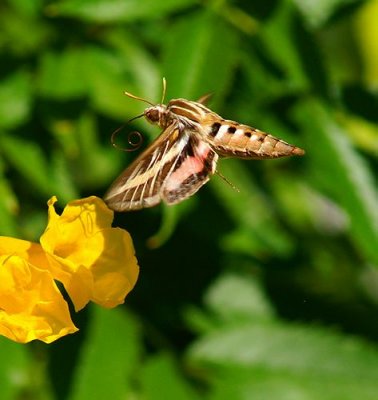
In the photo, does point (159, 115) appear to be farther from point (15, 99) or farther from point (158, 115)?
point (15, 99)

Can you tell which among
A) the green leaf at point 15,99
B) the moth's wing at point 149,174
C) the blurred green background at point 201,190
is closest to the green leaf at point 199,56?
the blurred green background at point 201,190

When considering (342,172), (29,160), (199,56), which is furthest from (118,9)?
(342,172)

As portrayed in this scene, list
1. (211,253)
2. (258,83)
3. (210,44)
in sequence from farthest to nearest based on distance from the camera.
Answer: (211,253) < (258,83) < (210,44)

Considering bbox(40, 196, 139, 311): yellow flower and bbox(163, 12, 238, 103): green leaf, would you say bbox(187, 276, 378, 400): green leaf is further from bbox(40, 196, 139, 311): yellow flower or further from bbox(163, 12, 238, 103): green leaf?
bbox(40, 196, 139, 311): yellow flower

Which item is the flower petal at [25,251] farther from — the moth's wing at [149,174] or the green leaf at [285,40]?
the green leaf at [285,40]

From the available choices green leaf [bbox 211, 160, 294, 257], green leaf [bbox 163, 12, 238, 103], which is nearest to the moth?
green leaf [bbox 163, 12, 238, 103]

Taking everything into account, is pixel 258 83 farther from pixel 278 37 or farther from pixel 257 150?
pixel 257 150

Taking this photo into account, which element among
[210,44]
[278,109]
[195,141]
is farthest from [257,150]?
[278,109]
